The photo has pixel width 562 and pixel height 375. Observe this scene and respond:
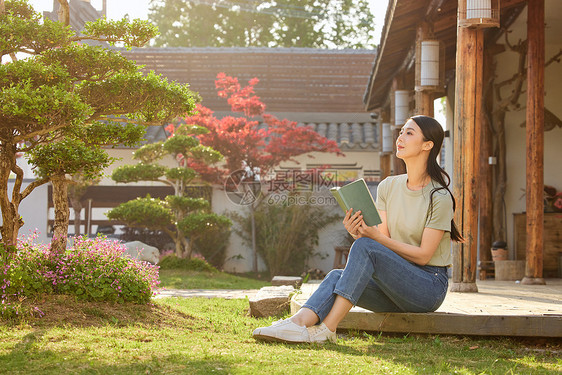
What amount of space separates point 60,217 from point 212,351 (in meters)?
2.35

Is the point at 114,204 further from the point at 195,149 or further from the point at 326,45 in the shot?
the point at 326,45

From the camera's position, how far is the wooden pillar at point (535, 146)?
7.42m

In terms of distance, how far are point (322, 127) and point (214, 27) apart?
11474mm

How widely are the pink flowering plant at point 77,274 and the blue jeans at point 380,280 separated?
202 centimetres

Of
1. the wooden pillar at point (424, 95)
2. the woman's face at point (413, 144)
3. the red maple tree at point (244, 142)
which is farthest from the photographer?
the red maple tree at point (244, 142)

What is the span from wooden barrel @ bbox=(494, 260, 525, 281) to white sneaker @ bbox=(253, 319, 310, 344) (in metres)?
5.58

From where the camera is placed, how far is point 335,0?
2722 centimetres

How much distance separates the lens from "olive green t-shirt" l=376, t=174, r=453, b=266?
3857 millimetres

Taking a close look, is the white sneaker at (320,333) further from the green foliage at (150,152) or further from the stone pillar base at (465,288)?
the green foliage at (150,152)

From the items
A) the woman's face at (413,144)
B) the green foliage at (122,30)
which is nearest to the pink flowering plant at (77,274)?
the green foliage at (122,30)

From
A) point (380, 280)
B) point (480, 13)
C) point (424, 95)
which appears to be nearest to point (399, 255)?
point (380, 280)

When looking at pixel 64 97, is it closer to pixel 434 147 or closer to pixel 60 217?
pixel 60 217

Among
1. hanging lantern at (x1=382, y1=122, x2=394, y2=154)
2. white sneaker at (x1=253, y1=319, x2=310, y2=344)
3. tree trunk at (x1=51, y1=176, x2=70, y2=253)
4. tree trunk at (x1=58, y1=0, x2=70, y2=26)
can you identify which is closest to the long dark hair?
white sneaker at (x1=253, y1=319, x2=310, y2=344)

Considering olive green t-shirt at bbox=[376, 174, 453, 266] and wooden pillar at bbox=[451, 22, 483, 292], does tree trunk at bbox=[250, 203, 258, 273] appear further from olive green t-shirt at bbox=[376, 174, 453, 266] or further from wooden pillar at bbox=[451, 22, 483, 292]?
olive green t-shirt at bbox=[376, 174, 453, 266]
